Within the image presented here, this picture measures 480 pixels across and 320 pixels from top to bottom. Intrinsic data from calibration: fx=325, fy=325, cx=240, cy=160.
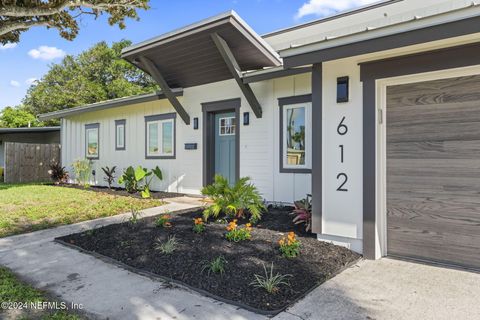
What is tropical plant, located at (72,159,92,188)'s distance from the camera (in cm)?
1147

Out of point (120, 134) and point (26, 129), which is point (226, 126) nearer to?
point (120, 134)

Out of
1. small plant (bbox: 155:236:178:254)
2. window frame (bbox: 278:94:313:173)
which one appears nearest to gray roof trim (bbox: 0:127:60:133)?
window frame (bbox: 278:94:313:173)

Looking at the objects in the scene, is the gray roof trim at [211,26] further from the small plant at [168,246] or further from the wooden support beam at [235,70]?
the small plant at [168,246]

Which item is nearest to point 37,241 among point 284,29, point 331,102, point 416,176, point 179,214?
point 179,214

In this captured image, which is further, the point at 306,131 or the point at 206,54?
the point at 206,54

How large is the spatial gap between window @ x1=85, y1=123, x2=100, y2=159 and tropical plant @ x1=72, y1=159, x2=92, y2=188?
29 centimetres

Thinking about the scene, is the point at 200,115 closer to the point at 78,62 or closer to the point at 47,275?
the point at 47,275

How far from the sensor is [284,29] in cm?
769

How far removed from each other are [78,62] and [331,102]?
29212 mm

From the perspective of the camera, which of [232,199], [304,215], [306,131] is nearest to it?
[304,215]

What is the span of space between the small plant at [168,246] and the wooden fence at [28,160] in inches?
476

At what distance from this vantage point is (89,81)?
26.5m

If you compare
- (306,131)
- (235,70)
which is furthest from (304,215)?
(235,70)

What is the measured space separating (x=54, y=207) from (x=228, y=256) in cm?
530
